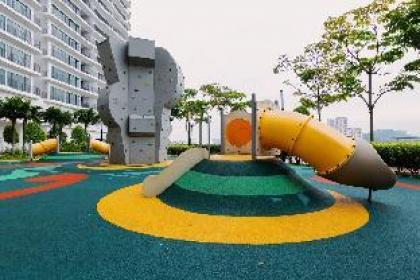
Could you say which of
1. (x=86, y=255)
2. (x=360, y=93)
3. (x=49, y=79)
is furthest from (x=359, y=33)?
(x=49, y=79)

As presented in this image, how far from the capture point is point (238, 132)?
1389 centimetres

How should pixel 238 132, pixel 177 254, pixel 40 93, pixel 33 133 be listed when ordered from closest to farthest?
pixel 177 254 < pixel 238 132 < pixel 33 133 < pixel 40 93

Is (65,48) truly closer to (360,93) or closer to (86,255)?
(360,93)

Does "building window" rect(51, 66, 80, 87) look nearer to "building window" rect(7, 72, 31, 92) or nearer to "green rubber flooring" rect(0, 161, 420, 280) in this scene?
"building window" rect(7, 72, 31, 92)

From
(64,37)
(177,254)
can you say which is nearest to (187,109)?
(64,37)

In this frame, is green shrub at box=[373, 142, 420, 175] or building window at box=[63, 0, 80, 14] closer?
green shrub at box=[373, 142, 420, 175]

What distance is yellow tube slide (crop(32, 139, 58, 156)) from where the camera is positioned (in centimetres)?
3261

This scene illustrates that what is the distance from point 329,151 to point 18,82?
5637 cm

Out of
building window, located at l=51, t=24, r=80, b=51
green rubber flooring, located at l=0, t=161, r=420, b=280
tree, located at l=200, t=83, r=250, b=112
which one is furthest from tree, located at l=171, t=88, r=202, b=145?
green rubber flooring, located at l=0, t=161, r=420, b=280

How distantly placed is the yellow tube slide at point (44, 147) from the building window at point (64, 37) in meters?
41.0

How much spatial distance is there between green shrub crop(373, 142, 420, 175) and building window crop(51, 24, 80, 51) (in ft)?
218

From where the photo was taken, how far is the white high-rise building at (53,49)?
169ft

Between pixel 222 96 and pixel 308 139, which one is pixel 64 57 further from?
pixel 308 139

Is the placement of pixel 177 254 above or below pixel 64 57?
below
